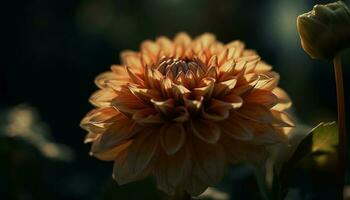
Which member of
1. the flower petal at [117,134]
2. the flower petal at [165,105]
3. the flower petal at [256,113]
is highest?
the flower petal at [165,105]

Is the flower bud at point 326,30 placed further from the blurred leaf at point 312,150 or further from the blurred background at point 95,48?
the blurred background at point 95,48

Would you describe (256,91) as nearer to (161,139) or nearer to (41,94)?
(161,139)

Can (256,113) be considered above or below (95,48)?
above

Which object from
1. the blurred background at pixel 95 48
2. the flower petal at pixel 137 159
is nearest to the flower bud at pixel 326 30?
the flower petal at pixel 137 159

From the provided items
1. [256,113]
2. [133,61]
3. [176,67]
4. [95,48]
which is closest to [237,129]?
[256,113]

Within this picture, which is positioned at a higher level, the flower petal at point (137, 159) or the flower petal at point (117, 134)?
the flower petal at point (117, 134)

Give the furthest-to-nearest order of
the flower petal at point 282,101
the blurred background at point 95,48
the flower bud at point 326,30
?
the blurred background at point 95,48, the flower petal at point 282,101, the flower bud at point 326,30

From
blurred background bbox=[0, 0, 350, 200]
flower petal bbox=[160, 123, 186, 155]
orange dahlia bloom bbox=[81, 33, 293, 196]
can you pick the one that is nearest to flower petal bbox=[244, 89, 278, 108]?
orange dahlia bloom bbox=[81, 33, 293, 196]

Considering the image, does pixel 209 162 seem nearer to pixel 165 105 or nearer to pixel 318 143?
pixel 165 105
